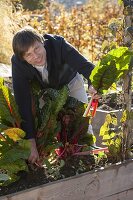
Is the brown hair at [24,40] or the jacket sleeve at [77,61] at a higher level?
the brown hair at [24,40]

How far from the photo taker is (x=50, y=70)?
9.05ft

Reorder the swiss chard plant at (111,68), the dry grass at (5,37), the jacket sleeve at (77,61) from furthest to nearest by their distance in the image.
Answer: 1. the dry grass at (5,37)
2. the jacket sleeve at (77,61)
3. the swiss chard plant at (111,68)

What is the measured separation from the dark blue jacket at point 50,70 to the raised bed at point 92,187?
13.9 inches

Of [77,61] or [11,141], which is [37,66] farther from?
[11,141]

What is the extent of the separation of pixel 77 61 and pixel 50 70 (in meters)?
0.20

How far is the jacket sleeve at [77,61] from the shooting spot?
8.64ft

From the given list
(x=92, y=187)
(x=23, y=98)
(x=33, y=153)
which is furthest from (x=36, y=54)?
(x=92, y=187)

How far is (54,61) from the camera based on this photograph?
2713 mm

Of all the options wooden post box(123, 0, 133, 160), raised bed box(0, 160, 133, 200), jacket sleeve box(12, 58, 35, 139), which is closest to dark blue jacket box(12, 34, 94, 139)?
jacket sleeve box(12, 58, 35, 139)

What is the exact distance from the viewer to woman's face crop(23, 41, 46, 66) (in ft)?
8.13

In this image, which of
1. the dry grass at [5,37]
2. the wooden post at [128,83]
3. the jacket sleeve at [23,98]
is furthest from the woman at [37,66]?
the dry grass at [5,37]

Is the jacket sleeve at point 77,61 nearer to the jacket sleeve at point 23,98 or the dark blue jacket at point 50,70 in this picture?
the dark blue jacket at point 50,70

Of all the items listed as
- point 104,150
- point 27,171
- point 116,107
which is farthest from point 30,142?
point 116,107

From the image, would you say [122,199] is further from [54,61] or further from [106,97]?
[106,97]
